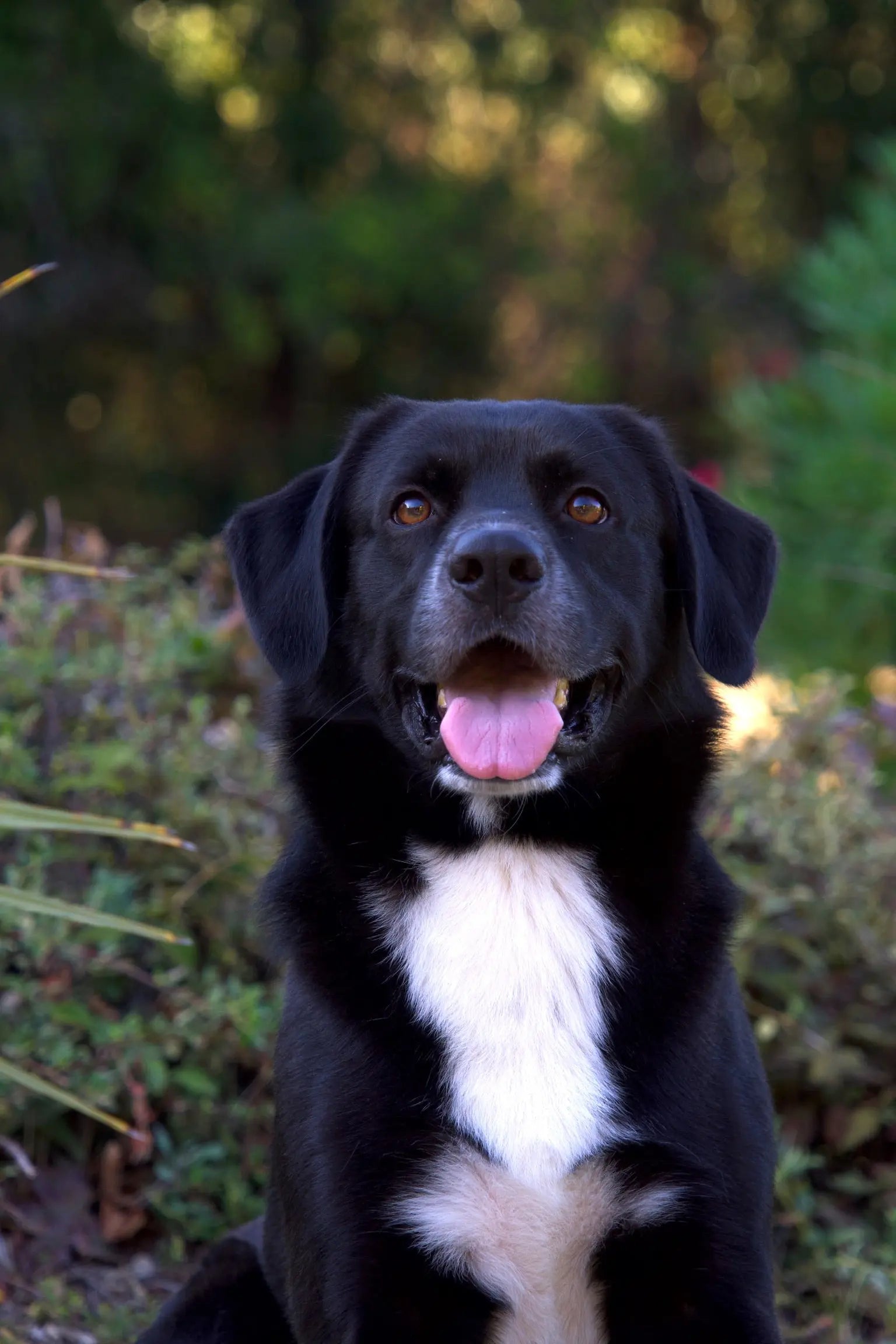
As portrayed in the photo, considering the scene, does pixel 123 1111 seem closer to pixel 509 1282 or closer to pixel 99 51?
pixel 509 1282

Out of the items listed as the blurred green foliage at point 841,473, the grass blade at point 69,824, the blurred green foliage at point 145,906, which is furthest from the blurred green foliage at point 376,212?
the grass blade at point 69,824

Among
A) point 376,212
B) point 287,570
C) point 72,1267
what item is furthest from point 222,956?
point 376,212

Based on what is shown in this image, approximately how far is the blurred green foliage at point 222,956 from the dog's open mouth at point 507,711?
3.43 ft

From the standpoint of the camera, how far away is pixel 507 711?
2270 mm

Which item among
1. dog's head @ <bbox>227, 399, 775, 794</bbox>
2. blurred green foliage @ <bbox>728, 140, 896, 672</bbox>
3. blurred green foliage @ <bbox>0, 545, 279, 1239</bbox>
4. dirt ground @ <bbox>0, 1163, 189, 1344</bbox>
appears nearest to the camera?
dog's head @ <bbox>227, 399, 775, 794</bbox>

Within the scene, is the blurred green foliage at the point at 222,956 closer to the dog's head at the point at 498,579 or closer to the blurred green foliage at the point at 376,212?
the dog's head at the point at 498,579

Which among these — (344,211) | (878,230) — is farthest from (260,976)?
(344,211)

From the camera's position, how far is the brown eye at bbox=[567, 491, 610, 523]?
242 cm

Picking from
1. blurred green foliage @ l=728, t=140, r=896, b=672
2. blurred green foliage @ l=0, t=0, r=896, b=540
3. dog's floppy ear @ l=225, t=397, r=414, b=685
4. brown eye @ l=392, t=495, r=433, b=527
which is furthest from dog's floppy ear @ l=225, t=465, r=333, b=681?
blurred green foliage @ l=0, t=0, r=896, b=540

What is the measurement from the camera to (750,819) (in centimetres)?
365

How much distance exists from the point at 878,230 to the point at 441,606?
5.02 meters

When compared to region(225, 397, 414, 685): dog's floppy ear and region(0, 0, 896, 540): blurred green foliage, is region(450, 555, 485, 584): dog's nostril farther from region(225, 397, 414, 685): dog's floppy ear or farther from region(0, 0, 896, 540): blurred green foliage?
region(0, 0, 896, 540): blurred green foliage

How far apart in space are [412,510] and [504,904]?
602 millimetres

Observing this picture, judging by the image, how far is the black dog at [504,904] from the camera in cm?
214
